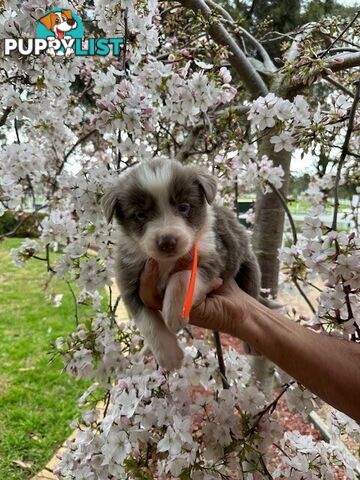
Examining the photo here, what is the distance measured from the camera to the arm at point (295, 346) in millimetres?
1826

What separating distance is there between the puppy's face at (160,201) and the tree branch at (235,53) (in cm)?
112

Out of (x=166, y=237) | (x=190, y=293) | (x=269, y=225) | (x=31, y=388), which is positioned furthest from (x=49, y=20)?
(x=31, y=388)

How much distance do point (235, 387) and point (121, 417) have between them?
81 cm

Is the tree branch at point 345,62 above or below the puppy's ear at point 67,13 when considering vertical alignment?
below

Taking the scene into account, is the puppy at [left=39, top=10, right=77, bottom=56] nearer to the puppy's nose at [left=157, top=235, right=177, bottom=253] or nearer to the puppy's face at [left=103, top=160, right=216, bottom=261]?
the puppy's face at [left=103, top=160, right=216, bottom=261]

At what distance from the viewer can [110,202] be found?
211 centimetres

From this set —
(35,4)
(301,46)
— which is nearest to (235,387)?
(301,46)

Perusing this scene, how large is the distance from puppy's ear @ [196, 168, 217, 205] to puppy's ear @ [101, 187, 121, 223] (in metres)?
0.46

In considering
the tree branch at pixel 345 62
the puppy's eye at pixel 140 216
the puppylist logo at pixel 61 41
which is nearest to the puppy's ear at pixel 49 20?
the puppylist logo at pixel 61 41

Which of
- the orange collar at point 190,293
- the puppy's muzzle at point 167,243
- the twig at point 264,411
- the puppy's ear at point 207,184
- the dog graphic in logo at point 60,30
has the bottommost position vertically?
the twig at point 264,411

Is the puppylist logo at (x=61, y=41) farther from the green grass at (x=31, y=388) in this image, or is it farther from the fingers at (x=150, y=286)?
the green grass at (x=31, y=388)

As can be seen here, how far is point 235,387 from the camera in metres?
2.54

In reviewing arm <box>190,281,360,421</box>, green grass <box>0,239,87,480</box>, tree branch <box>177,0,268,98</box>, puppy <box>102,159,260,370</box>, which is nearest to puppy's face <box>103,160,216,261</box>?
puppy <box>102,159,260,370</box>

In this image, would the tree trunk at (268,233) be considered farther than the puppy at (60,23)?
Yes
